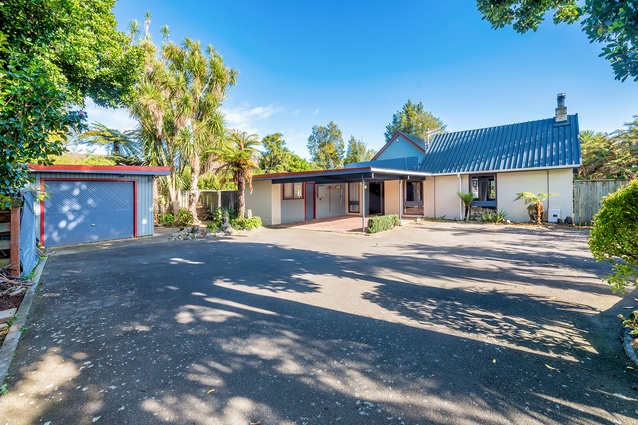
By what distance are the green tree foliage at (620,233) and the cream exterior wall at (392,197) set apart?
14185 millimetres

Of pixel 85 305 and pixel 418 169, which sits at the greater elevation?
pixel 418 169

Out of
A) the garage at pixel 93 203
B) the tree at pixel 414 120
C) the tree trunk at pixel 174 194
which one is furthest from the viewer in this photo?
the tree at pixel 414 120

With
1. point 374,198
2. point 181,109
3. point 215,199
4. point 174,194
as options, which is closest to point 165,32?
point 181,109

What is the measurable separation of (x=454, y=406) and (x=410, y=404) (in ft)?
1.02

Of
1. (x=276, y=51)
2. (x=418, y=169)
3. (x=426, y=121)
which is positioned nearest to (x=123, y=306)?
(x=276, y=51)

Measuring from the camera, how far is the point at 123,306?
4.14m

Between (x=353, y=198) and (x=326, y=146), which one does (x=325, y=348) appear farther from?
(x=326, y=146)

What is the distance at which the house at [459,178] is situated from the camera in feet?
42.8

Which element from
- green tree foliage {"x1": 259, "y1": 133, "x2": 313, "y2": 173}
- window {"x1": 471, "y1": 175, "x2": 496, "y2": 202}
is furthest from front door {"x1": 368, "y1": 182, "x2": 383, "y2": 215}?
green tree foliage {"x1": 259, "y1": 133, "x2": 313, "y2": 173}

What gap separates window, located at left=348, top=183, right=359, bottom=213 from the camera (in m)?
19.8

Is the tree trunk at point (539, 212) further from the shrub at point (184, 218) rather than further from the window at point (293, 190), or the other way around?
the shrub at point (184, 218)

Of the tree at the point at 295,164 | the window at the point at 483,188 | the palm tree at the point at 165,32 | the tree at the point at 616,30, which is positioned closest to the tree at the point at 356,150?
the tree at the point at 295,164

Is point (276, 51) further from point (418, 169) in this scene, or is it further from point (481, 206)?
point (481, 206)

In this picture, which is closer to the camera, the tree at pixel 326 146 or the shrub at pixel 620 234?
the shrub at pixel 620 234
